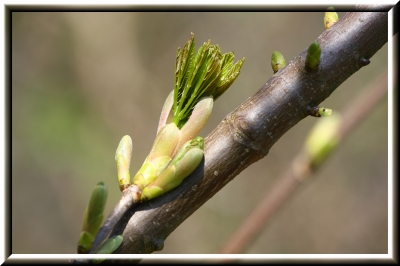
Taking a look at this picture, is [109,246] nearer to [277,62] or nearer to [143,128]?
[277,62]

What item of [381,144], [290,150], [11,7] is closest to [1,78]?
[11,7]

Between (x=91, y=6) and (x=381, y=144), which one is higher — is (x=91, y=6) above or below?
above

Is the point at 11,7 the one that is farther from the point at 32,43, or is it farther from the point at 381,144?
the point at 381,144

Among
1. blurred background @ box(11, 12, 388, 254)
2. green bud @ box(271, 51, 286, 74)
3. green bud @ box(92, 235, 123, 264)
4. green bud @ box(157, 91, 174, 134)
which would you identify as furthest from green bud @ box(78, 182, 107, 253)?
blurred background @ box(11, 12, 388, 254)

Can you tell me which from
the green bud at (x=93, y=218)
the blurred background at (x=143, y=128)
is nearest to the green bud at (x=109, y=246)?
the green bud at (x=93, y=218)

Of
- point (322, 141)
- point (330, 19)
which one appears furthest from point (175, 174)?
point (330, 19)

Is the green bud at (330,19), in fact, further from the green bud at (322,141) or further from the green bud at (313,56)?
the green bud at (322,141)
